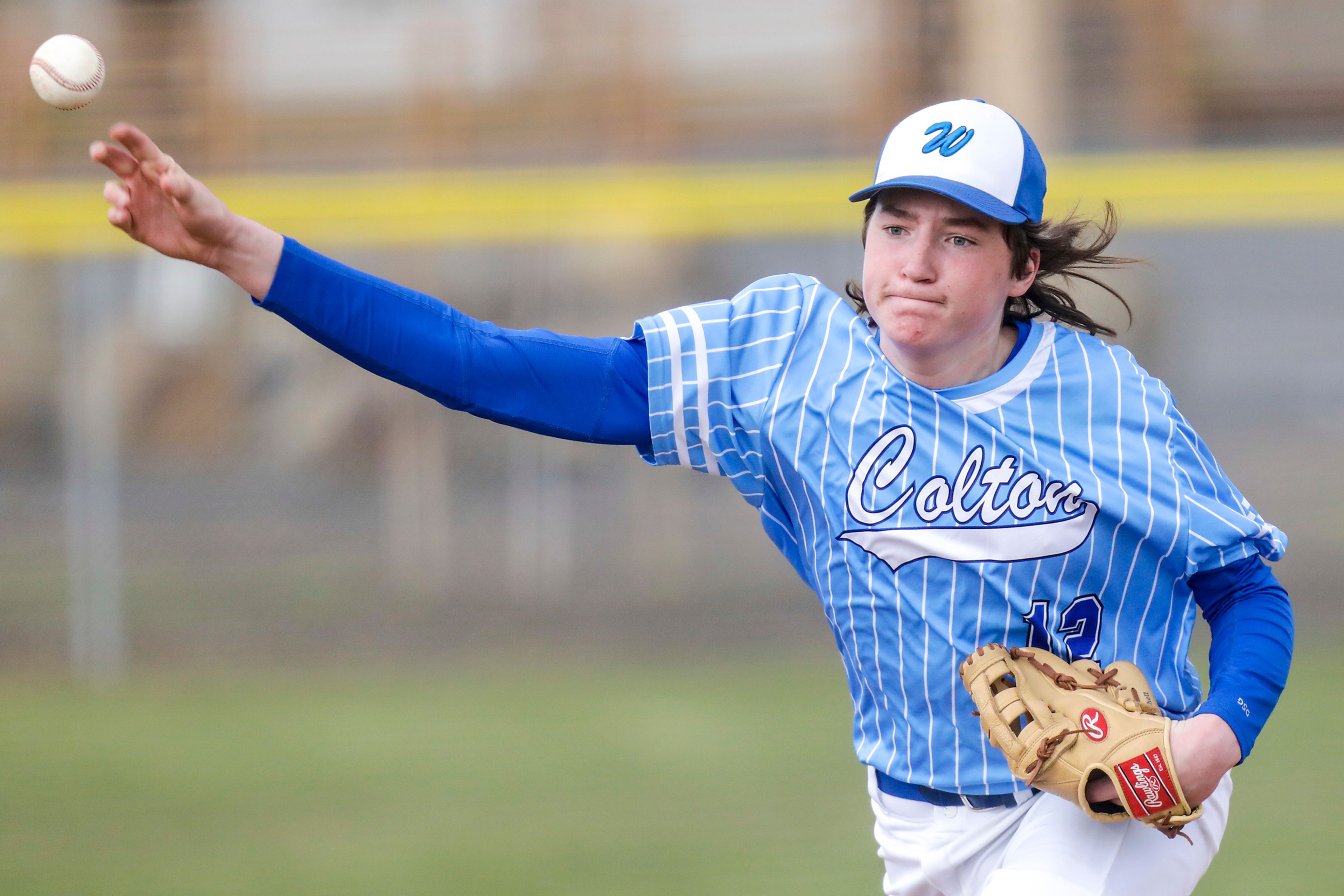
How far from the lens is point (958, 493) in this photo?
2.11 m

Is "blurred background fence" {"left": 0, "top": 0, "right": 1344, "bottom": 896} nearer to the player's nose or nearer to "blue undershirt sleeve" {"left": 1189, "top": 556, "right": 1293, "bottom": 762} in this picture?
"blue undershirt sleeve" {"left": 1189, "top": 556, "right": 1293, "bottom": 762}

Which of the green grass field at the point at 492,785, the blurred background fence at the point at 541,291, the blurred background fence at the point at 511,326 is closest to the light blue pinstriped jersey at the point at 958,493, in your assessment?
the green grass field at the point at 492,785

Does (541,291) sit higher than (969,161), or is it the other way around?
(541,291)

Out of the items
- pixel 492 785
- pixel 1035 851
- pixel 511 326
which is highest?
pixel 511 326

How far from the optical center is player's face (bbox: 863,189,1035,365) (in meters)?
2.08

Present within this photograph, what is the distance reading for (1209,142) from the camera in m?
8.65

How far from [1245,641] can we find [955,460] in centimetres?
54

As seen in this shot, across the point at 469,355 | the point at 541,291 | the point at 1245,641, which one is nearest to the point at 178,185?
the point at 469,355

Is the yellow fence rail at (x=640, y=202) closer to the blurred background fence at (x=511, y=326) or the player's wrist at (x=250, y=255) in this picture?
the blurred background fence at (x=511, y=326)

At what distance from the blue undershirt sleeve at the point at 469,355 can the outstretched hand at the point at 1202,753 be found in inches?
38.1

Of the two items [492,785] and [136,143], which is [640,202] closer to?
[492,785]

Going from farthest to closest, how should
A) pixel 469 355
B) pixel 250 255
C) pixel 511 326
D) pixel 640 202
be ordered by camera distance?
pixel 511 326 → pixel 640 202 → pixel 469 355 → pixel 250 255

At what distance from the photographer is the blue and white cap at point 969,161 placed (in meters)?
2.05

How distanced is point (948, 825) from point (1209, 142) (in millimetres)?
7618
